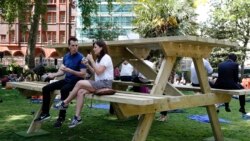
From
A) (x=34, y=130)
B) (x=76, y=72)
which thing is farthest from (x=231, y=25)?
(x=76, y=72)

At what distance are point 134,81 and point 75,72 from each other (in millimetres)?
3163

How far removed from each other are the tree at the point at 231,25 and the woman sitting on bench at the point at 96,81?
105 feet

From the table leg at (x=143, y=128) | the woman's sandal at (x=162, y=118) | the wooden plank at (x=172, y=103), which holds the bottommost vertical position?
the woman's sandal at (x=162, y=118)

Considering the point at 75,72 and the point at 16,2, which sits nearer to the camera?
the point at 75,72

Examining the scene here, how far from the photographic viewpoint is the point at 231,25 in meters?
37.8

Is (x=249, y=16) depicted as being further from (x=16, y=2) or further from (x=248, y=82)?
(x=16, y=2)

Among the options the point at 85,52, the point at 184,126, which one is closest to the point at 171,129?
the point at 184,126

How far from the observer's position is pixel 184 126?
30.0 feet

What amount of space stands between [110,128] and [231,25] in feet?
103

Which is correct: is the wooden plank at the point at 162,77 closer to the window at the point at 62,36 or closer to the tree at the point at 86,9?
the tree at the point at 86,9

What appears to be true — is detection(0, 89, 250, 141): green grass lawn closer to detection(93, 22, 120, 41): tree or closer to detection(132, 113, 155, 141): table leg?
detection(132, 113, 155, 141): table leg

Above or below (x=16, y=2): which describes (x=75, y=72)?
below

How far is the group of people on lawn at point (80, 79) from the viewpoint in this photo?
20.6ft

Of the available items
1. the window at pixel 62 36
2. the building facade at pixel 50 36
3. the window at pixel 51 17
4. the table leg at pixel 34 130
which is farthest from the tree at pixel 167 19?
the window at pixel 51 17
